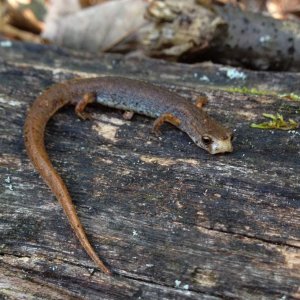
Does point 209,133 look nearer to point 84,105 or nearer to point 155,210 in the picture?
point 155,210

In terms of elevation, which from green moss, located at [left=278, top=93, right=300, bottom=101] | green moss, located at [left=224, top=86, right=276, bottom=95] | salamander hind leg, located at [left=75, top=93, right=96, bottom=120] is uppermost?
green moss, located at [left=278, top=93, right=300, bottom=101]

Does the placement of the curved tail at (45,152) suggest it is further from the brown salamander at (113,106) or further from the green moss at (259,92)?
the green moss at (259,92)

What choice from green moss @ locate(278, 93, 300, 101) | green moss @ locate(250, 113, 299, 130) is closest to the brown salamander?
green moss @ locate(250, 113, 299, 130)

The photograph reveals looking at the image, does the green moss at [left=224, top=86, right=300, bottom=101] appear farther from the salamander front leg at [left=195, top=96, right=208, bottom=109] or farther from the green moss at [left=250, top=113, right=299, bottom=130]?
the green moss at [left=250, top=113, right=299, bottom=130]

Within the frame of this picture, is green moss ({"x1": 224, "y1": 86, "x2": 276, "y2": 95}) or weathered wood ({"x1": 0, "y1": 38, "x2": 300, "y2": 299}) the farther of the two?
green moss ({"x1": 224, "y1": 86, "x2": 276, "y2": 95})

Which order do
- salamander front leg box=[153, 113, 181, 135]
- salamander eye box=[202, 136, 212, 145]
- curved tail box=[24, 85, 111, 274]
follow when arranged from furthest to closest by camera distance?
1. salamander front leg box=[153, 113, 181, 135]
2. salamander eye box=[202, 136, 212, 145]
3. curved tail box=[24, 85, 111, 274]

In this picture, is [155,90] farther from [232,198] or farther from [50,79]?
[232,198]

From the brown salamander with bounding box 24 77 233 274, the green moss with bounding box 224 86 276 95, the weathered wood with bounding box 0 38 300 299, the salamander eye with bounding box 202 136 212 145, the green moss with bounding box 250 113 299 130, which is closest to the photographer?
the weathered wood with bounding box 0 38 300 299

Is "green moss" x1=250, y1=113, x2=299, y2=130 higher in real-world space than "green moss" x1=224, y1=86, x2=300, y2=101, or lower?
lower
